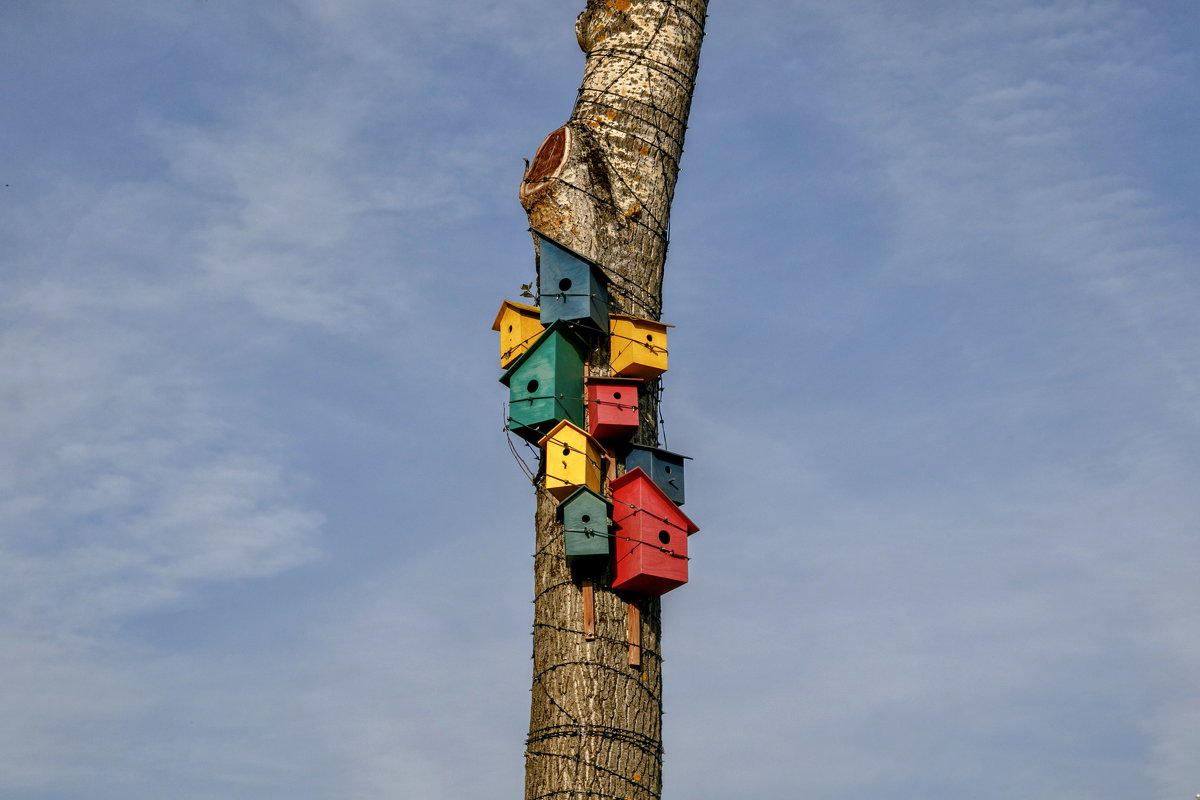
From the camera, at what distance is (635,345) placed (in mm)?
6488

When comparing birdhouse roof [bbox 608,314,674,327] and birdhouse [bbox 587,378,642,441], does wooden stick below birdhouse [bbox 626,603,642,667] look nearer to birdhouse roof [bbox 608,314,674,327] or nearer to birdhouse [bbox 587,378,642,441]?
birdhouse [bbox 587,378,642,441]

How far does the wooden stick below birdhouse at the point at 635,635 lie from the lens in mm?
5781

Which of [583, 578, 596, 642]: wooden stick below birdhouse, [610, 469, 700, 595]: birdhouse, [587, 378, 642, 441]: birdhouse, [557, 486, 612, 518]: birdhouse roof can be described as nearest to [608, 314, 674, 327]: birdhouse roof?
[587, 378, 642, 441]: birdhouse

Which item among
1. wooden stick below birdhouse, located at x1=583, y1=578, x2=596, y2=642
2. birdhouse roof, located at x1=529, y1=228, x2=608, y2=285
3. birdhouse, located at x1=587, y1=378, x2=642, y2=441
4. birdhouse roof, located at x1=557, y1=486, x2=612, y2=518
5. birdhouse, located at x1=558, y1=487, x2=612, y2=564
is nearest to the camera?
wooden stick below birdhouse, located at x1=583, y1=578, x2=596, y2=642

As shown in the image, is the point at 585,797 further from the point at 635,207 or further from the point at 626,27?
the point at 626,27

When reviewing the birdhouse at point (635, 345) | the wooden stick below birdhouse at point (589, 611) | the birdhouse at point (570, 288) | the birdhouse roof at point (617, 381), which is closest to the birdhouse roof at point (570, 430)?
the birdhouse roof at point (617, 381)

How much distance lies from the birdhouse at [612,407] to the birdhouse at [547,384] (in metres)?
0.08

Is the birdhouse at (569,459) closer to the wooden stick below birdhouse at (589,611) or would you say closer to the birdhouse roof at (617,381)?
the birdhouse roof at (617,381)

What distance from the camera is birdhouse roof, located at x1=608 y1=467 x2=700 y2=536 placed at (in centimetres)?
619

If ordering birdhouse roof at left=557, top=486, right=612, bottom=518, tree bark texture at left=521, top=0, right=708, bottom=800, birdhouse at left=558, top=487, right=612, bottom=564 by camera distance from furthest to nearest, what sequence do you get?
birdhouse roof at left=557, top=486, right=612, bottom=518
birdhouse at left=558, top=487, right=612, bottom=564
tree bark texture at left=521, top=0, right=708, bottom=800

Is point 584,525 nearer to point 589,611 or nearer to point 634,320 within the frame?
point 589,611

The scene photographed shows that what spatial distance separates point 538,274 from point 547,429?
0.85 meters

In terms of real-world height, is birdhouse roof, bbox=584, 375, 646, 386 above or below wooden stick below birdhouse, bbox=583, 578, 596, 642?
above

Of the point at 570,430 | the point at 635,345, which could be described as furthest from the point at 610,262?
the point at 570,430
